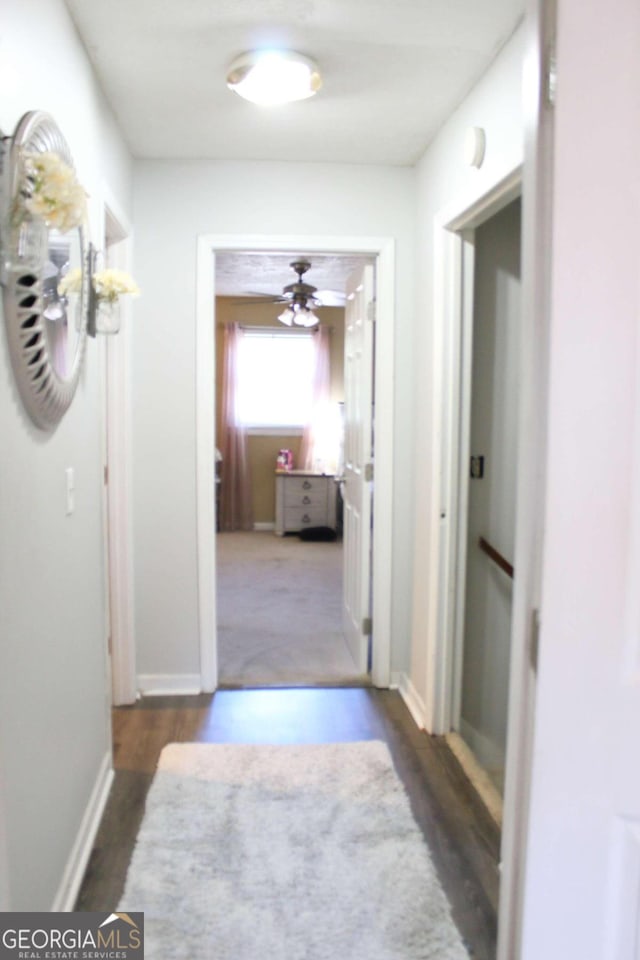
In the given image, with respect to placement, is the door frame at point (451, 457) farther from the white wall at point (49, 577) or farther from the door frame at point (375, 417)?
the white wall at point (49, 577)

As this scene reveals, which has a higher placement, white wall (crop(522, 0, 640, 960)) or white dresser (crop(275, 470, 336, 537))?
white wall (crop(522, 0, 640, 960))

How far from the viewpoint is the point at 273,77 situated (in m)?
2.21

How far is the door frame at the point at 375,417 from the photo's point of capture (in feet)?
10.2

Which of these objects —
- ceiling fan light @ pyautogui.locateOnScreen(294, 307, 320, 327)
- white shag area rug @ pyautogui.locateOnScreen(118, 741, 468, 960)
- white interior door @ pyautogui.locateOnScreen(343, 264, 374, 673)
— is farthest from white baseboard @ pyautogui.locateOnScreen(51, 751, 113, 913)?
ceiling fan light @ pyautogui.locateOnScreen(294, 307, 320, 327)

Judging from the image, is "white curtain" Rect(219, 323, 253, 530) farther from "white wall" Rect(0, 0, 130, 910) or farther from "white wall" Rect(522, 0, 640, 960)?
"white wall" Rect(522, 0, 640, 960)

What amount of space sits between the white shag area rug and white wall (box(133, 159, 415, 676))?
75 cm

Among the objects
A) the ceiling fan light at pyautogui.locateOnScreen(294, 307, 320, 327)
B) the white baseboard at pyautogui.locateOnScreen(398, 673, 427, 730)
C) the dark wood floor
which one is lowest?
the dark wood floor

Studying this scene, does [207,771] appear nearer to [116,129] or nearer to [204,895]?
[204,895]

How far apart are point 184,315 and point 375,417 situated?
0.97m

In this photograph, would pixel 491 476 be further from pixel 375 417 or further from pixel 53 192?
pixel 53 192

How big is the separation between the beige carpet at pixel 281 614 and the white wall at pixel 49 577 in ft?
4.02

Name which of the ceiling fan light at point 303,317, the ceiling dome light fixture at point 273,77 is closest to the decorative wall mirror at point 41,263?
the ceiling dome light fixture at point 273,77

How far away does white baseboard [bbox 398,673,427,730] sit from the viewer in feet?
9.58

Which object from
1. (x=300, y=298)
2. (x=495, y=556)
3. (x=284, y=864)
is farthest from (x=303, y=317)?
(x=284, y=864)
